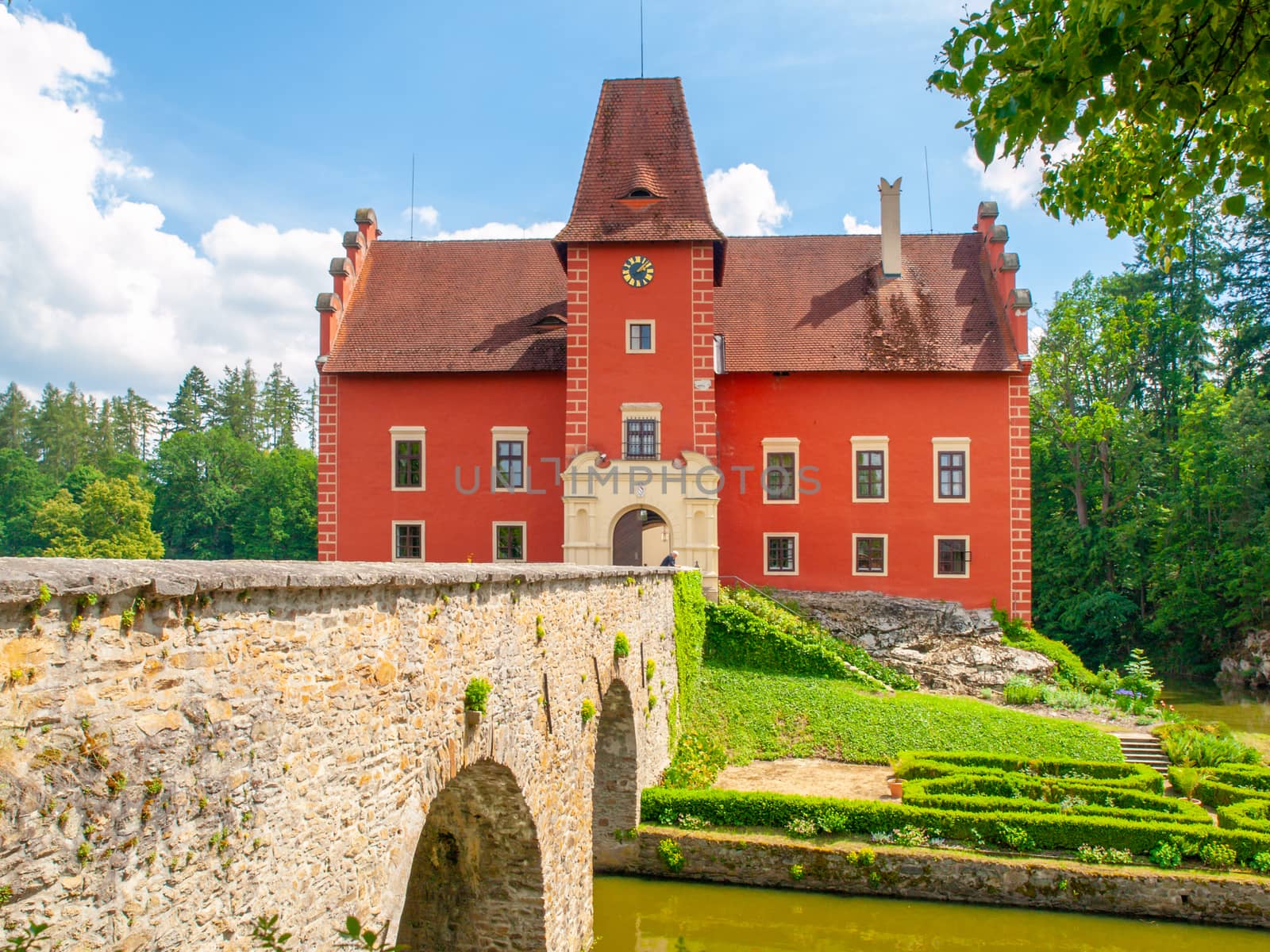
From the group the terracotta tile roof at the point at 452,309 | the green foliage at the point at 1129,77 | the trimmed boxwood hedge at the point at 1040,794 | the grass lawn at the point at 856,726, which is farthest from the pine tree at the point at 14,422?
the green foliage at the point at 1129,77

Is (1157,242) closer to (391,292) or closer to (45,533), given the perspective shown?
(391,292)

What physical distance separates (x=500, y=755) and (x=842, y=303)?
24.5 meters

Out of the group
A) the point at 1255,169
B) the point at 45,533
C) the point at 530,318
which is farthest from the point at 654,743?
the point at 45,533

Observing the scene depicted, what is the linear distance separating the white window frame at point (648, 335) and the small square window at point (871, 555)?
325 inches

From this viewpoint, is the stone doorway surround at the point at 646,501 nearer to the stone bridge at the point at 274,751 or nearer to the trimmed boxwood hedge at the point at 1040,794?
the trimmed boxwood hedge at the point at 1040,794

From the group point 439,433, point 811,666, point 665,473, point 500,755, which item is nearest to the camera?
point 500,755

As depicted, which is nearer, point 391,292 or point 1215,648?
point 391,292

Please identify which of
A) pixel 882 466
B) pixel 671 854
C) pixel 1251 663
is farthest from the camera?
pixel 1251 663

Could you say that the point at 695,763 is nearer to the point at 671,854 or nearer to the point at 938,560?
the point at 671,854

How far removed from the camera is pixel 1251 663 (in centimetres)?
3472

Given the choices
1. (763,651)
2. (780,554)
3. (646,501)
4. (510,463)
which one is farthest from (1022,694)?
(510,463)

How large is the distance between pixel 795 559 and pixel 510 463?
8.84 meters

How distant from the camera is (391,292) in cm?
3083

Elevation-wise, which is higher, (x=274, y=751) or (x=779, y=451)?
(x=779, y=451)
